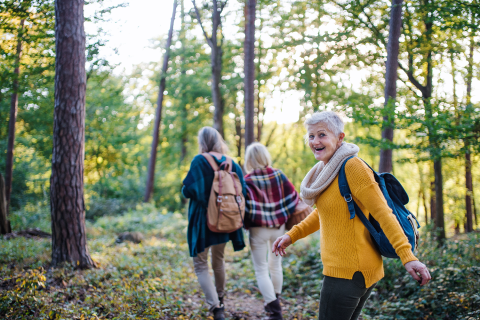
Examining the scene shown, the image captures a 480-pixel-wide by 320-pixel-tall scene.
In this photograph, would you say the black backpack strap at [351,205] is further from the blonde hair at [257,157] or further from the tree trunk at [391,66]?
the tree trunk at [391,66]

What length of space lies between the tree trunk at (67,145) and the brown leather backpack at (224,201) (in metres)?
2.49

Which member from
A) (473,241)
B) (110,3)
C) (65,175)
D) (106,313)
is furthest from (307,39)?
(106,313)

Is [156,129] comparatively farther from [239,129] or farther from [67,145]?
[67,145]

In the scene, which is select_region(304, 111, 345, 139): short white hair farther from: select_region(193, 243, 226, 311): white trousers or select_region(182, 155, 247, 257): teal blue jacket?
select_region(193, 243, 226, 311): white trousers

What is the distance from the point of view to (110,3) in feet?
20.8

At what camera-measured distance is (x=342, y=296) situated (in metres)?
2.04

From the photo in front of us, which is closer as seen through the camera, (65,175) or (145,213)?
(65,175)

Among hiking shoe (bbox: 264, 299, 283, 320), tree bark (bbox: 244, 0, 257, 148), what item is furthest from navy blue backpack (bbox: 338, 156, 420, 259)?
tree bark (bbox: 244, 0, 257, 148)

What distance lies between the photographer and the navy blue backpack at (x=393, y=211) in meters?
1.97

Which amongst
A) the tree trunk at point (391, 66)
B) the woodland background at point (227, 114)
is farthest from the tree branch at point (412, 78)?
the tree trunk at point (391, 66)

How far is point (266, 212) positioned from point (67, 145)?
129 inches

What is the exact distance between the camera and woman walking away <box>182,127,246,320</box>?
388 cm

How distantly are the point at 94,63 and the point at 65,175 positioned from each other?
286 cm

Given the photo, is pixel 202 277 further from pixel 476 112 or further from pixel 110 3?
pixel 110 3
